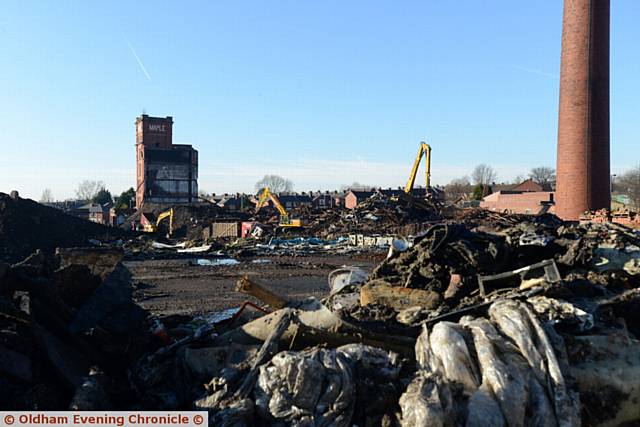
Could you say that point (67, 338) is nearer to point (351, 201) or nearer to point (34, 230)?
point (34, 230)

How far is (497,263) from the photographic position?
21.1 ft

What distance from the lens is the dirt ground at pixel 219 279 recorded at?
37.9ft

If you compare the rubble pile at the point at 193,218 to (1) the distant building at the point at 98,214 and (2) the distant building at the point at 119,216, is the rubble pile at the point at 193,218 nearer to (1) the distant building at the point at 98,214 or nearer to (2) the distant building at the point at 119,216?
(2) the distant building at the point at 119,216

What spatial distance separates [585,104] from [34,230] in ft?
77.1

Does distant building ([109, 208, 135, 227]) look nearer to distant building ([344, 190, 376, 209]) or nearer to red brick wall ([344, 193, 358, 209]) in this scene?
red brick wall ([344, 193, 358, 209])

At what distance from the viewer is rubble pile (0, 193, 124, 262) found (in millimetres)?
21219

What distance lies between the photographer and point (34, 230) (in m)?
23.4


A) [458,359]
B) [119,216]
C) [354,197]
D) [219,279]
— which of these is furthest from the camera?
[354,197]

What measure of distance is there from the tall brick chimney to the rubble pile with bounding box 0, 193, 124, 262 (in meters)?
21.5

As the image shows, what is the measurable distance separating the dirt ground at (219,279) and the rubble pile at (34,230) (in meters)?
4.89

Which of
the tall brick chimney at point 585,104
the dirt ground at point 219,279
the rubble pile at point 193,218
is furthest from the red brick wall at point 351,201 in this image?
the dirt ground at point 219,279

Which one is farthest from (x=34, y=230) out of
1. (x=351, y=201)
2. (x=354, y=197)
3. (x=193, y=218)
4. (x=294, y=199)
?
(x=294, y=199)

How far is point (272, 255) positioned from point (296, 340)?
1667 centimetres

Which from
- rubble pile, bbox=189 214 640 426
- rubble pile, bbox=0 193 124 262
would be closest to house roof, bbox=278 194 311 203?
rubble pile, bbox=0 193 124 262
